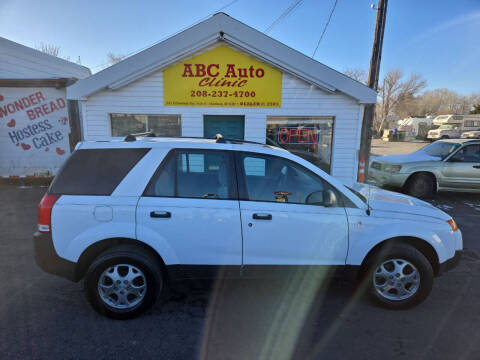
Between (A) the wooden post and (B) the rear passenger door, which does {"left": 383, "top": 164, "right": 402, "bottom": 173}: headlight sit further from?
(A) the wooden post

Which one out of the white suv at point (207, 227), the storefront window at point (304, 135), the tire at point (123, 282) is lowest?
the tire at point (123, 282)

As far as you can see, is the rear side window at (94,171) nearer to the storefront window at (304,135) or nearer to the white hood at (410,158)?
the storefront window at (304,135)

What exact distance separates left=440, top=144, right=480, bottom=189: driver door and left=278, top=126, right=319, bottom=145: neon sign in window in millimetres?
3588

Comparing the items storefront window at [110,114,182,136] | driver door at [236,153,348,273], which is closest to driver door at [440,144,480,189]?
driver door at [236,153,348,273]

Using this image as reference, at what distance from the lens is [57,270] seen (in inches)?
107

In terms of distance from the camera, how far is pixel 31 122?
346 inches

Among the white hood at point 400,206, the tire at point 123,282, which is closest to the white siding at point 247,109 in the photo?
the white hood at point 400,206

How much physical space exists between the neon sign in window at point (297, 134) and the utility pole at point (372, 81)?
1313 mm

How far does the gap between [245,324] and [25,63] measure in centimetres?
1192

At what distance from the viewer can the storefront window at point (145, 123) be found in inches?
301

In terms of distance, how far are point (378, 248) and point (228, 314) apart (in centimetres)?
173

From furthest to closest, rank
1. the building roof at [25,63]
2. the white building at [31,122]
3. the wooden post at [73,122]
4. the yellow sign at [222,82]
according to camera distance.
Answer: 1. the building roof at [25,63]
2. the wooden post at [73,122]
3. the white building at [31,122]
4. the yellow sign at [222,82]

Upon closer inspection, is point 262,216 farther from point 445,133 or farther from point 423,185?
point 445,133

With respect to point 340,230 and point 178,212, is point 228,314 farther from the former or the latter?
point 340,230
